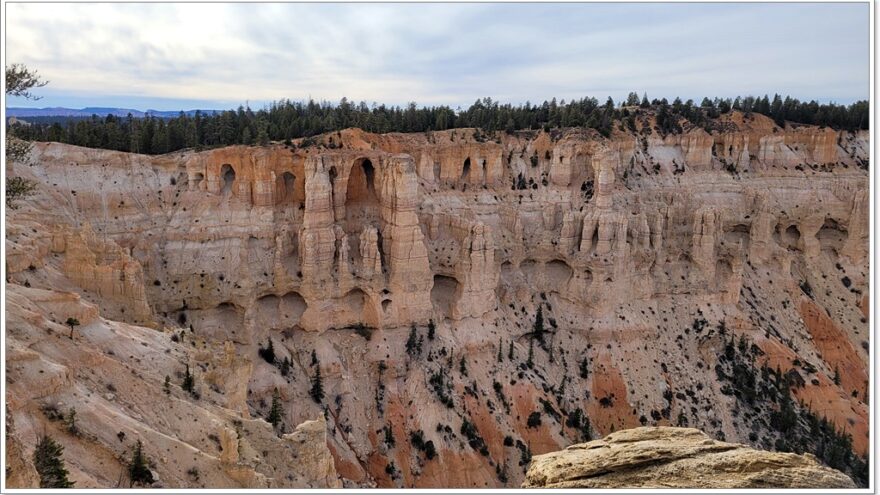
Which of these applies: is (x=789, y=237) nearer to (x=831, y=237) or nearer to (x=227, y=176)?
(x=831, y=237)

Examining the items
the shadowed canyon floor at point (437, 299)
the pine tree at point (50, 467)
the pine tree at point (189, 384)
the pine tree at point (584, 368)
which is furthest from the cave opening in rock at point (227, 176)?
the pine tree at point (50, 467)

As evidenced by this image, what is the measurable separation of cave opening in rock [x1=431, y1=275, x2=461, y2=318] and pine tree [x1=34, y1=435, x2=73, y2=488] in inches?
1344

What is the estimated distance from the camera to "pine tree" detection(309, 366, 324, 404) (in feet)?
140

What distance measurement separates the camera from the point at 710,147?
67.9 meters

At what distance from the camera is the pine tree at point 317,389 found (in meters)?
42.8

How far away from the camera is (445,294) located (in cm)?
5078

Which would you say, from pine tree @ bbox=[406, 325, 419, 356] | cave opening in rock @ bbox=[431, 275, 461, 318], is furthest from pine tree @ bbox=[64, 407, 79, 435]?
cave opening in rock @ bbox=[431, 275, 461, 318]

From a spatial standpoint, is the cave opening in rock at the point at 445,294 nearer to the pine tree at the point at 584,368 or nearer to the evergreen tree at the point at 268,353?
the pine tree at the point at 584,368

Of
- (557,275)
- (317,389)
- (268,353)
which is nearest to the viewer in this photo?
(317,389)

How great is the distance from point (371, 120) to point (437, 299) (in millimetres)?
19217

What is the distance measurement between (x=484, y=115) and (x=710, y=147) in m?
25.0

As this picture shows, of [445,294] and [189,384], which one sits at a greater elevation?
[189,384]

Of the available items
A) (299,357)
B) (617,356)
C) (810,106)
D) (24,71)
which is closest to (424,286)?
(299,357)

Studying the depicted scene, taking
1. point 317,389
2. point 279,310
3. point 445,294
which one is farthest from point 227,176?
point 445,294
